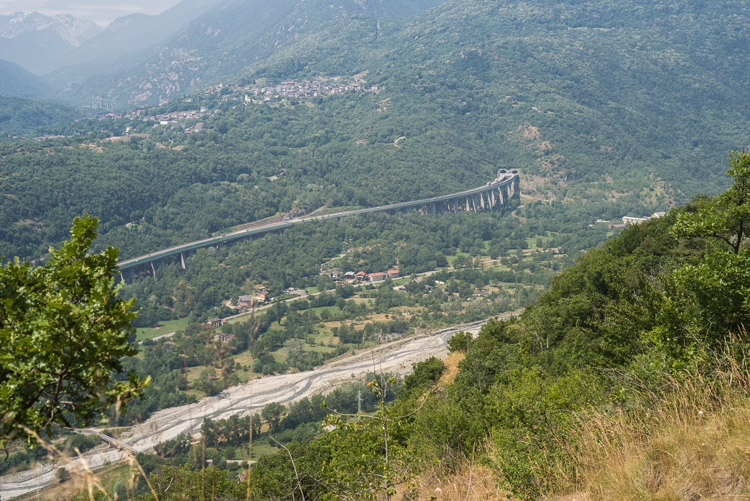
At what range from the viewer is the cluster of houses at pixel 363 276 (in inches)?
2478

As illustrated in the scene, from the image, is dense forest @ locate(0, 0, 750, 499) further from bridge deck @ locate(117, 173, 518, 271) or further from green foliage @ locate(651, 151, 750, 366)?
bridge deck @ locate(117, 173, 518, 271)

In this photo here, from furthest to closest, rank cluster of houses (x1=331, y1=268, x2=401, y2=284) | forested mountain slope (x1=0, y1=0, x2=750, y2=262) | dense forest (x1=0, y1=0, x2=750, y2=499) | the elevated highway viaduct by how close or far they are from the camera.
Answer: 1. forested mountain slope (x1=0, y1=0, x2=750, y2=262)
2. cluster of houses (x1=331, y1=268, x2=401, y2=284)
3. the elevated highway viaduct
4. dense forest (x1=0, y1=0, x2=750, y2=499)

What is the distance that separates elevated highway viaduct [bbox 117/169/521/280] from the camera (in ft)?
193

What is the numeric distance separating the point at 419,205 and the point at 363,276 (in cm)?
2809

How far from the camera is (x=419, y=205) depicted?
87438 millimetres

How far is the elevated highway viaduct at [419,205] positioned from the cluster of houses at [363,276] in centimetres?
1530

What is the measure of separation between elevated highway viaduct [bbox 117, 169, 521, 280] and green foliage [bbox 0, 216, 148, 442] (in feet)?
189

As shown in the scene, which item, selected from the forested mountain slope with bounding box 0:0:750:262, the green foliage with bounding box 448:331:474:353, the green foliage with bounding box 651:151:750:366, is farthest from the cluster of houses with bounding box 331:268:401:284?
the green foliage with bounding box 651:151:750:366

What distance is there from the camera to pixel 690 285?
6.07m

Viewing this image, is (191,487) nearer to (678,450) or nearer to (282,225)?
(678,450)

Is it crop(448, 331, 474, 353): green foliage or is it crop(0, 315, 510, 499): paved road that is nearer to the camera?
crop(448, 331, 474, 353): green foliage

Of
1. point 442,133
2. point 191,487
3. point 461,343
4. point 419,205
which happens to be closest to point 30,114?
point 442,133

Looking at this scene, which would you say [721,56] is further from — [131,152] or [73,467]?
[73,467]

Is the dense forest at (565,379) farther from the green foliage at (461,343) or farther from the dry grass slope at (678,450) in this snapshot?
the green foliage at (461,343)
